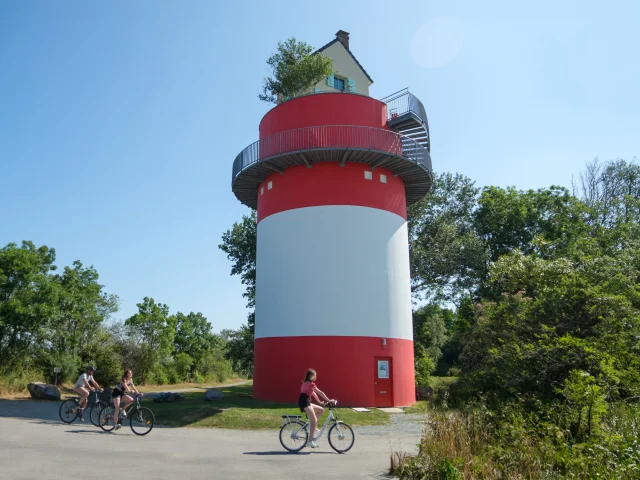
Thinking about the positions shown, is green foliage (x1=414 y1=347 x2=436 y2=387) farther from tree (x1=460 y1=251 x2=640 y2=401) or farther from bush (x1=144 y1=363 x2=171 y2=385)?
bush (x1=144 y1=363 x2=171 y2=385)

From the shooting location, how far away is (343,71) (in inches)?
1078

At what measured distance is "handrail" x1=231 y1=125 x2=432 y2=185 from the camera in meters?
19.2

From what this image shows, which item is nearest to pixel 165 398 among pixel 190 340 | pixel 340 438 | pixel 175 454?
pixel 175 454

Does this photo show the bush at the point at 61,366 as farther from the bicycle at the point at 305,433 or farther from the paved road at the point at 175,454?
the bicycle at the point at 305,433

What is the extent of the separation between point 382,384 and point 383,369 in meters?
0.54

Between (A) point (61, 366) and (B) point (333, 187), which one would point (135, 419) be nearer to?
(B) point (333, 187)

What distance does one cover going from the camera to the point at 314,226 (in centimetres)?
1905

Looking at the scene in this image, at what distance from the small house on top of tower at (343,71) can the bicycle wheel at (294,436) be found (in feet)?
66.0

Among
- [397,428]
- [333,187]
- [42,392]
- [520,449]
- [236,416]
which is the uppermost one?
[333,187]

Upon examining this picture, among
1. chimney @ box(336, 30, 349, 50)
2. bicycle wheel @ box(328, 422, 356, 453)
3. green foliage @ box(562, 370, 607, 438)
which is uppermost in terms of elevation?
chimney @ box(336, 30, 349, 50)

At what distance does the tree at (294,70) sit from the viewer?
25484 mm

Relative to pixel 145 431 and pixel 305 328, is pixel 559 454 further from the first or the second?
pixel 305 328

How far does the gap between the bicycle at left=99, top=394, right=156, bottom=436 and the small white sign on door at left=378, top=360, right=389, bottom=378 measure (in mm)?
8871

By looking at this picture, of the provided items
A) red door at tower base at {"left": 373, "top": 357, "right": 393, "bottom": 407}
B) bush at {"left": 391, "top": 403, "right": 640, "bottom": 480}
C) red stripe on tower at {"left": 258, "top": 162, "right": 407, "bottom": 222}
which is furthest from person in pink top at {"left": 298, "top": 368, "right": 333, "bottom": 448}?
red stripe on tower at {"left": 258, "top": 162, "right": 407, "bottom": 222}
